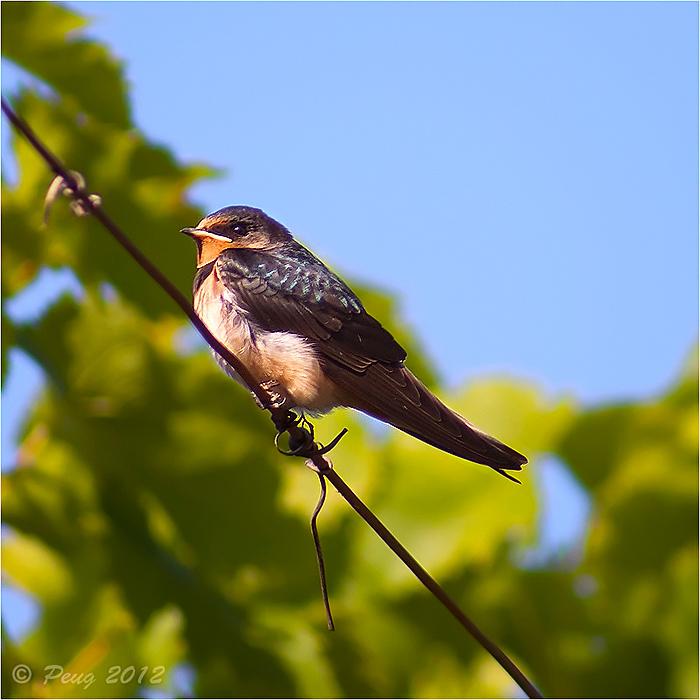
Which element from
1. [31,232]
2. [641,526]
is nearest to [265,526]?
[31,232]

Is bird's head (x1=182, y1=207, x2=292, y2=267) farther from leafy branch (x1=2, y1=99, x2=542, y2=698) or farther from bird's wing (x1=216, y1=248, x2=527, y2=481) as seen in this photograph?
leafy branch (x1=2, y1=99, x2=542, y2=698)

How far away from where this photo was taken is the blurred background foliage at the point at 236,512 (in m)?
2.66

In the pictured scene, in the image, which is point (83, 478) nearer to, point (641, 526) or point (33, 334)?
point (33, 334)

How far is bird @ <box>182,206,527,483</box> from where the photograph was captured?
1414 millimetres

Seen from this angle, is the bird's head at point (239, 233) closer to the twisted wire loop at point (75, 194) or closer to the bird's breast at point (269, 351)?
the bird's breast at point (269, 351)

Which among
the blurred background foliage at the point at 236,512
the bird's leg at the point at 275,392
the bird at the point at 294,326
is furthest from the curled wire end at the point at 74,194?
the blurred background foliage at the point at 236,512

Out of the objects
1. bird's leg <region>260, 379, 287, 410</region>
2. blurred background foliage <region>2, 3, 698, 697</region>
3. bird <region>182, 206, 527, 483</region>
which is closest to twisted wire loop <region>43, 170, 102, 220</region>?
bird <region>182, 206, 527, 483</region>

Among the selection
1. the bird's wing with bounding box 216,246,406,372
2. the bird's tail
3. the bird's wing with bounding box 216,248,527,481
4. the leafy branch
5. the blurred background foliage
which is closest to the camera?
the leafy branch

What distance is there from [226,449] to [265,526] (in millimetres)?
282

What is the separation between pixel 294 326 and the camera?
149 cm

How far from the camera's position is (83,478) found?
10.8ft

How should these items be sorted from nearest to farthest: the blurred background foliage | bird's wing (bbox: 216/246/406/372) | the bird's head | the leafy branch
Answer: the leafy branch < bird's wing (bbox: 216/246/406/372) < the bird's head < the blurred background foliage

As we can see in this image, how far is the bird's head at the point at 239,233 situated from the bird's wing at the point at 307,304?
4 cm

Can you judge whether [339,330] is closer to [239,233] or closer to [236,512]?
[239,233]
